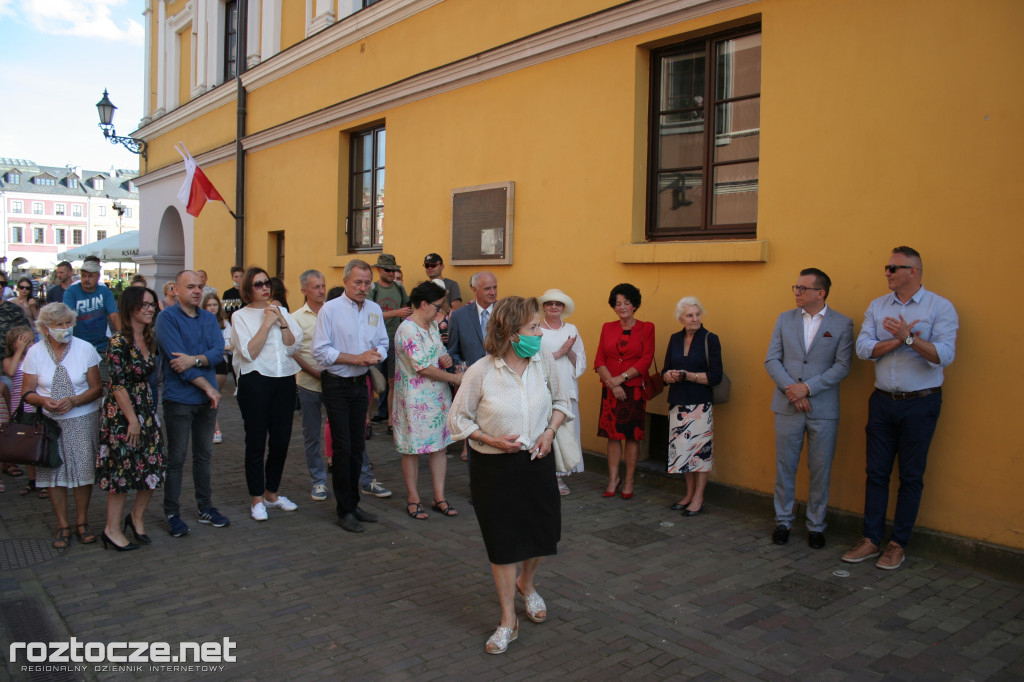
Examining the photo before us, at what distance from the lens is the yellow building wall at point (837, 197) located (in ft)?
16.7

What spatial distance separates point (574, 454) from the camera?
4.37 metres

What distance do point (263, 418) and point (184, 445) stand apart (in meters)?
0.59

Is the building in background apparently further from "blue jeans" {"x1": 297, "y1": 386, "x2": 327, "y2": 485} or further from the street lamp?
"blue jeans" {"x1": 297, "y1": 386, "x2": 327, "y2": 485}

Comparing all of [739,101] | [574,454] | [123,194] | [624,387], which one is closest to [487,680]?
A: [574,454]

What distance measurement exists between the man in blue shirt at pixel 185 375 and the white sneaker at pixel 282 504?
2.77ft

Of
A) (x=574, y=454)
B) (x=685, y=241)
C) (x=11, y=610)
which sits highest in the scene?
(x=685, y=241)

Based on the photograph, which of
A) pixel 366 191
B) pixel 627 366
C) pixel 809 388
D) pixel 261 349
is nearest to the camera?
pixel 809 388

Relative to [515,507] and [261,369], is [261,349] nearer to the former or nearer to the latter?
[261,369]

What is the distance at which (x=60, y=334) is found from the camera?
17.7 ft

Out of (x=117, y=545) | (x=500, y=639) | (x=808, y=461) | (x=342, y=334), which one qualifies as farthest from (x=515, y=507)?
(x=117, y=545)

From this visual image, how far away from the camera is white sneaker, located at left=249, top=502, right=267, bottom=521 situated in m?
6.14

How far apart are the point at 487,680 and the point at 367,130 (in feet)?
30.6

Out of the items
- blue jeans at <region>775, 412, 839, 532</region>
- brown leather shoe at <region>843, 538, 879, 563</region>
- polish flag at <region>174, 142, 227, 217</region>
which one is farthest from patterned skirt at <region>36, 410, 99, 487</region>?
polish flag at <region>174, 142, 227, 217</region>

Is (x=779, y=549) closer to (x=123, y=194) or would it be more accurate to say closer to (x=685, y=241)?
(x=685, y=241)
